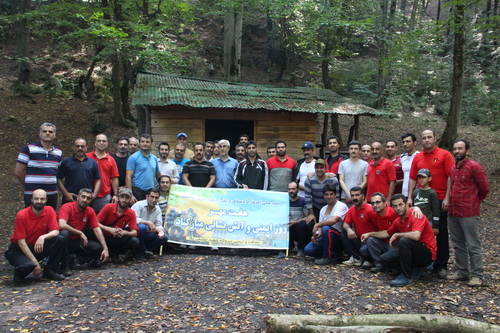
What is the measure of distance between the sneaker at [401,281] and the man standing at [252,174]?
290 cm

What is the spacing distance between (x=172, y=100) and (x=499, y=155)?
42.9 feet

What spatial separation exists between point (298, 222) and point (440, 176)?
8.03 ft

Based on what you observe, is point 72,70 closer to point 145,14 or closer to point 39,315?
point 145,14

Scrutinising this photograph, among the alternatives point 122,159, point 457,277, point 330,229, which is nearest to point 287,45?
point 122,159

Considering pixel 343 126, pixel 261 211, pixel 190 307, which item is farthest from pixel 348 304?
pixel 343 126

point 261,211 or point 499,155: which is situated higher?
point 499,155

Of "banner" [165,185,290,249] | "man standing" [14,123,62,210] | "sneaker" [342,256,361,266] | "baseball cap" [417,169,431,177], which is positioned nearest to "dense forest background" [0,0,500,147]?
"man standing" [14,123,62,210]

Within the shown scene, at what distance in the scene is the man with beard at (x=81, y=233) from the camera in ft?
18.3

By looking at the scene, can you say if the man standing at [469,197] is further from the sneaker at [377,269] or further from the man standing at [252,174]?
the man standing at [252,174]

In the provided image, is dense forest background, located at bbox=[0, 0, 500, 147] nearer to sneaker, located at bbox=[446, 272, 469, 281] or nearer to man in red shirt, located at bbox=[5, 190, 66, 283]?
man in red shirt, located at bbox=[5, 190, 66, 283]

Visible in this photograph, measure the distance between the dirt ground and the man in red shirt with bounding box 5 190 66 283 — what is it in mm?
208

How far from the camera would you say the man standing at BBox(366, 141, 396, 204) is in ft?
21.2

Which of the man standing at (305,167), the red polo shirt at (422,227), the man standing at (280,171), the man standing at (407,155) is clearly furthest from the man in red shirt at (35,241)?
the man standing at (407,155)

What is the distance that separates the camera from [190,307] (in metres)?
4.45
